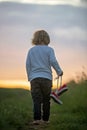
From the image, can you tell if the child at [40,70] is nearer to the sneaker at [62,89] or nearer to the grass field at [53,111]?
the sneaker at [62,89]

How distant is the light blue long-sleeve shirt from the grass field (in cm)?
64

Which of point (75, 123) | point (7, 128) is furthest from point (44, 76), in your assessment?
point (7, 128)

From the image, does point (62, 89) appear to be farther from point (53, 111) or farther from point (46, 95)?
point (53, 111)

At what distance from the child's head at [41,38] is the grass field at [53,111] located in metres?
1.04

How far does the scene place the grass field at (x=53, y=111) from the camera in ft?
24.9

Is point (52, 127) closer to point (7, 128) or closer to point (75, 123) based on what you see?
point (75, 123)

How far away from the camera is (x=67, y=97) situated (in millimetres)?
11125

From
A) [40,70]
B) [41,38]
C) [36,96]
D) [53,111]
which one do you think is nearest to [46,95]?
[36,96]

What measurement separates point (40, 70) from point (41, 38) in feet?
1.48

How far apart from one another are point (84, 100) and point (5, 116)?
2.50 meters

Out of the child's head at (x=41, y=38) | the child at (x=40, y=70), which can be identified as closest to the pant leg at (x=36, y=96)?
the child at (x=40, y=70)

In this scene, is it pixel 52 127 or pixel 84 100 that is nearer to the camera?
pixel 52 127

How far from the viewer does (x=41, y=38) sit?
8.27 meters

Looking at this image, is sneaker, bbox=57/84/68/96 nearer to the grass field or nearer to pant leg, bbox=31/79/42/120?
pant leg, bbox=31/79/42/120
